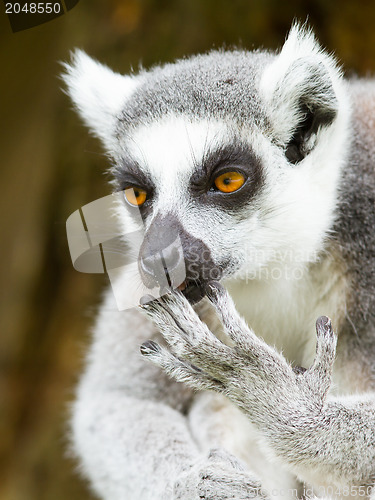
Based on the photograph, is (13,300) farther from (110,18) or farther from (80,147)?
(110,18)

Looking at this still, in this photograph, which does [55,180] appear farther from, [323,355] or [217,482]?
[323,355]

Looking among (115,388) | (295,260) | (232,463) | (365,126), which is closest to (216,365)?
(232,463)

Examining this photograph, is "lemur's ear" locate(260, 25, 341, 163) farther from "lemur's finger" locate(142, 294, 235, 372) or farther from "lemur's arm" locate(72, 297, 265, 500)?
"lemur's arm" locate(72, 297, 265, 500)

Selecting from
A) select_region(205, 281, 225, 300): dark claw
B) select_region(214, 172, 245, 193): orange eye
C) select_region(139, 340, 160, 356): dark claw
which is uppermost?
select_region(214, 172, 245, 193): orange eye

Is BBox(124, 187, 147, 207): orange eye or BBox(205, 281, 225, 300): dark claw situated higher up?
BBox(124, 187, 147, 207): orange eye

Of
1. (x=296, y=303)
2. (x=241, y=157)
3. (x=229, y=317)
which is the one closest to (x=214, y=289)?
(x=229, y=317)

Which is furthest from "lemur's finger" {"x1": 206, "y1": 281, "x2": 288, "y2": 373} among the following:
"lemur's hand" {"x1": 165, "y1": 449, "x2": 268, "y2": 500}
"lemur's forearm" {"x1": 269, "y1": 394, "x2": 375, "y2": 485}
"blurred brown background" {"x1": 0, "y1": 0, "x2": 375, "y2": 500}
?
"blurred brown background" {"x1": 0, "y1": 0, "x2": 375, "y2": 500}

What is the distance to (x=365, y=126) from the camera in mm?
3436

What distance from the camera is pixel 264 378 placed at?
2.63 meters

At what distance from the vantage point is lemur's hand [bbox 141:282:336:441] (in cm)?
261

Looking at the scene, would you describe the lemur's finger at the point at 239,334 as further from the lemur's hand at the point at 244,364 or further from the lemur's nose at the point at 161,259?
the lemur's nose at the point at 161,259

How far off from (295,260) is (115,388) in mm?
1323

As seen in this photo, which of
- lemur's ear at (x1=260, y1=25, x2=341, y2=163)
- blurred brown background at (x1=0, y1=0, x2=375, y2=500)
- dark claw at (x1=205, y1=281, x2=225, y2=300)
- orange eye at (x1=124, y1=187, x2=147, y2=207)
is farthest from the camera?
blurred brown background at (x1=0, y1=0, x2=375, y2=500)

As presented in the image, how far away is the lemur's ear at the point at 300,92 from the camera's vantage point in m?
3.00
